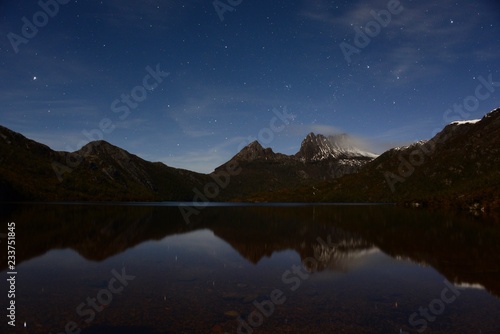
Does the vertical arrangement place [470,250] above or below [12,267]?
below

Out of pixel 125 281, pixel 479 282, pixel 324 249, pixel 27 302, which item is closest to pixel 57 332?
pixel 27 302

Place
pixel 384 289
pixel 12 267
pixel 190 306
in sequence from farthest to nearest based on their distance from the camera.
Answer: pixel 12 267 → pixel 384 289 → pixel 190 306

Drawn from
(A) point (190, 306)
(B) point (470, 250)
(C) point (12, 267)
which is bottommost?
(B) point (470, 250)

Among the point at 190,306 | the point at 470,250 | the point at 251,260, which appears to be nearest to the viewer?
the point at 190,306

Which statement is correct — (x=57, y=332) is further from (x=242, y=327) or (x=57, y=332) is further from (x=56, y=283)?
(x=56, y=283)

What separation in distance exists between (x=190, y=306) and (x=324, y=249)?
3085cm

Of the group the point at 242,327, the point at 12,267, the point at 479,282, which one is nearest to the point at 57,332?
the point at 242,327

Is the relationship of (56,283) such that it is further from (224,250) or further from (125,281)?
(224,250)

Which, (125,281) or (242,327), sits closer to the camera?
(242,327)

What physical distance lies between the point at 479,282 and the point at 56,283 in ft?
118

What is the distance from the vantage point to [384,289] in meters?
29.2

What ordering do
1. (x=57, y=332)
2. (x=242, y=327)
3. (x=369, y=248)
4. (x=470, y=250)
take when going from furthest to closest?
(x=369, y=248) < (x=470, y=250) < (x=242, y=327) < (x=57, y=332)

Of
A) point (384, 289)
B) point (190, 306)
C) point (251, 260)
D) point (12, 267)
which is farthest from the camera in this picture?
point (251, 260)

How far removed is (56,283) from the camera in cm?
2928
